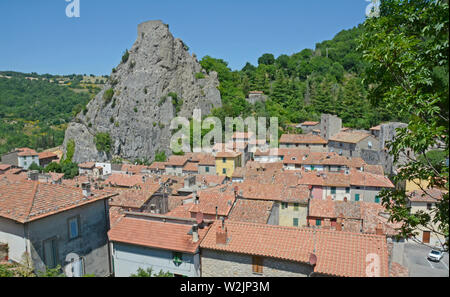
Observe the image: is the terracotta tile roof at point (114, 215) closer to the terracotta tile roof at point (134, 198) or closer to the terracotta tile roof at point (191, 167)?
the terracotta tile roof at point (134, 198)

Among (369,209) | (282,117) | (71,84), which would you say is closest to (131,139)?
(282,117)

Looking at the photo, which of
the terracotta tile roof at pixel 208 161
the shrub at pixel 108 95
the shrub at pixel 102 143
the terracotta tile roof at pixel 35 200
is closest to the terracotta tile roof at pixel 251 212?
the terracotta tile roof at pixel 35 200

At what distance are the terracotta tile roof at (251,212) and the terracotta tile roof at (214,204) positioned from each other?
17.8 inches

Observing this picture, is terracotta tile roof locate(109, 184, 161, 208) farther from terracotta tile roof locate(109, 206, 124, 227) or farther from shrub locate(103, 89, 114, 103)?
shrub locate(103, 89, 114, 103)

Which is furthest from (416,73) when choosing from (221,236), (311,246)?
(221,236)

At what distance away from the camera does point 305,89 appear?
79.8 meters

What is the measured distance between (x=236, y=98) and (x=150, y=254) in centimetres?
6263

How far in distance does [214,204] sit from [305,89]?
66.4 meters

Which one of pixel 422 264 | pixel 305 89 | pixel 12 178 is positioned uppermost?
pixel 305 89

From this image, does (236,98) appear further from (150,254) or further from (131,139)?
(150,254)

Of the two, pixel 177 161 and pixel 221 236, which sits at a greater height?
pixel 221 236

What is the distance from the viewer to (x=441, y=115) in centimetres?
482

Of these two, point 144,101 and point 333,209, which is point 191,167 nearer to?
point 144,101

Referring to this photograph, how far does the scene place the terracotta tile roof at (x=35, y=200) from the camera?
11321mm
